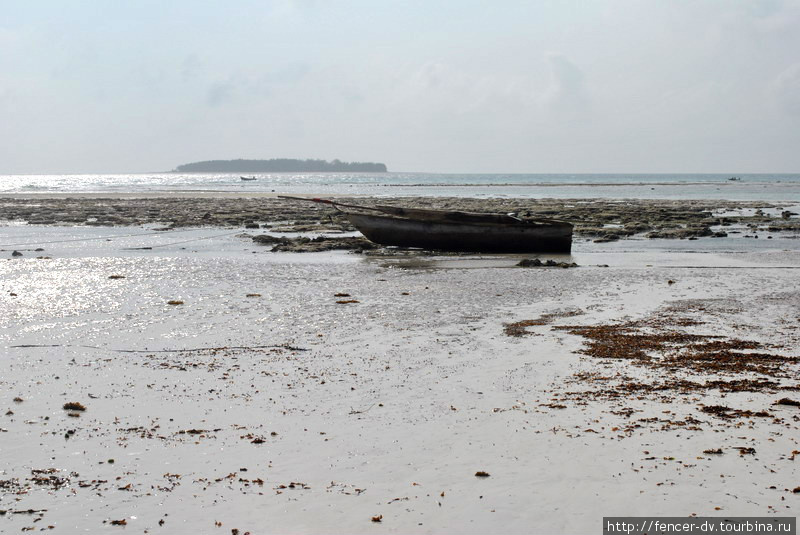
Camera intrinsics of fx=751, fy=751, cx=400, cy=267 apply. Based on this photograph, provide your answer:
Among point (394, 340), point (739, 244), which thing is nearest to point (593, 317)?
point (394, 340)

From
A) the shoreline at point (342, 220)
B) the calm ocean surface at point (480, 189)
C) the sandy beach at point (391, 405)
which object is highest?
the calm ocean surface at point (480, 189)

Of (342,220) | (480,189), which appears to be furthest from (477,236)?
(480,189)

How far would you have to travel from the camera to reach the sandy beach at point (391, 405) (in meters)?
4.54

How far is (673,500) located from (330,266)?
12927 millimetres

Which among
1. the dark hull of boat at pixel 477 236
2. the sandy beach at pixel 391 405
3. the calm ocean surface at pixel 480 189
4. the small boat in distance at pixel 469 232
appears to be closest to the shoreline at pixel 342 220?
the small boat in distance at pixel 469 232

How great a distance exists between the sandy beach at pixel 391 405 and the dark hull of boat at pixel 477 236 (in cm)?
610

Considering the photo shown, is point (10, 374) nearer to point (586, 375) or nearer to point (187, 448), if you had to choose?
point (187, 448)

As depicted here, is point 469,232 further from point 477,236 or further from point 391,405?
point 391,405

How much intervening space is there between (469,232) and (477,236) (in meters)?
0.24

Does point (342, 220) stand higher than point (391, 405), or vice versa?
point (342, 220)

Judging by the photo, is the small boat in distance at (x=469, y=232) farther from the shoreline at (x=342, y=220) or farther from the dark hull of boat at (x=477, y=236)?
Answer: the shoreline at (x=342, y=220)

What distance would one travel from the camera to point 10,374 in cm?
715

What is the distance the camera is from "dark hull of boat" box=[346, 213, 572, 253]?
1995 centimetres

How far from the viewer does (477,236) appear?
20.1 meters
